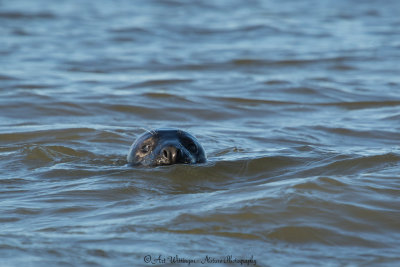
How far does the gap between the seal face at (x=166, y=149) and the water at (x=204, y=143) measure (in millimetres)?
115

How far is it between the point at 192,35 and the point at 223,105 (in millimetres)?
7938

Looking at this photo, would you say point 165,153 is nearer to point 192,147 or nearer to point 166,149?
point 166,149

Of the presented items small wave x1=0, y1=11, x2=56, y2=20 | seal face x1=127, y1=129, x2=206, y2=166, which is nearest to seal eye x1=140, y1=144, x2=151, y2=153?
seal face x1=127, y1=129, x2=206, y2=166

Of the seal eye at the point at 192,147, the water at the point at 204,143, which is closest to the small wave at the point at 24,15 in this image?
the water at the point at 204,143

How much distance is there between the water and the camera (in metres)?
4.50

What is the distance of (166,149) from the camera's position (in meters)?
6.14

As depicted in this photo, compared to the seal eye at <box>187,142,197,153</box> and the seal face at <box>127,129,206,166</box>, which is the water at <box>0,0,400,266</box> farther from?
the seal eye at <box>187,142,197,153</box>

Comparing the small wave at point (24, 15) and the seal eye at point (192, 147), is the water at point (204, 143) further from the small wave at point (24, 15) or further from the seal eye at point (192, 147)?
the small wave at point (24, 15)

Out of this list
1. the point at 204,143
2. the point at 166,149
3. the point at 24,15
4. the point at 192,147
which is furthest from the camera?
the point at 24,15

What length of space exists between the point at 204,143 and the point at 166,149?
2042 millimetres

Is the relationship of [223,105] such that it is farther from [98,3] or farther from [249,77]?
[98,3]

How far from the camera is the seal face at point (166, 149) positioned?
6176 mm

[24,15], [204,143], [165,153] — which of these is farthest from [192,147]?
[24,15]

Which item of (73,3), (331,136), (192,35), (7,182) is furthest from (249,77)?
(73,3)
